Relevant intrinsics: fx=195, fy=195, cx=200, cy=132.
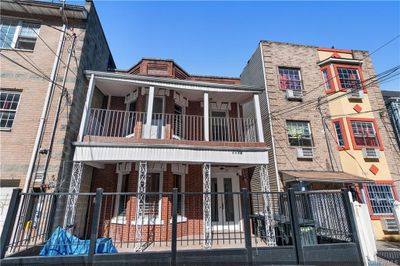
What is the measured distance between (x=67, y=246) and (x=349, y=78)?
52.7ft

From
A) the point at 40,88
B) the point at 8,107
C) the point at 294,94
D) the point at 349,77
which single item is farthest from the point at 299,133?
the point at 8,107

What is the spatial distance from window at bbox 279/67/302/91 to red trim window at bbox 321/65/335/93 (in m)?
1.61

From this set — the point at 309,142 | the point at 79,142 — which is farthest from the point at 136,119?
the point at 309,142

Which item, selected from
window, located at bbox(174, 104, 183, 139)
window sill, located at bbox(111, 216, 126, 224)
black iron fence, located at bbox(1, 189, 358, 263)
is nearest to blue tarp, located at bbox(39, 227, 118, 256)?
black iron fence, located at bbox(1, 189, 358, 263)

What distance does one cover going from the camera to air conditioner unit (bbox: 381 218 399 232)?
9445mm

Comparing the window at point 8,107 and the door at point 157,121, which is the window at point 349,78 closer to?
the door at point 157,121

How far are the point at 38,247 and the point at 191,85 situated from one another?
751 cm

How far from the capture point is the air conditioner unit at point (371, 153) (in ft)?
35.0

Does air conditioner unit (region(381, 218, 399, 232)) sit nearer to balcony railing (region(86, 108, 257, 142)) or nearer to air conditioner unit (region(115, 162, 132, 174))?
balcony railing (region(86, 108, 257, 142))

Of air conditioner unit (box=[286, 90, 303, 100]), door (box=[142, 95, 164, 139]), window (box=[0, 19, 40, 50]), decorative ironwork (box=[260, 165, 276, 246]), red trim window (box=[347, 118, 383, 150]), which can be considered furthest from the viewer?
air conditioner unit (box=[286, 90, 303, 100])

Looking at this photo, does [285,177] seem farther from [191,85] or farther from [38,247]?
[38,247]

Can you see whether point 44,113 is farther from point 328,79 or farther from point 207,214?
point 328,79

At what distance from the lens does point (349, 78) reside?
40.4 feet

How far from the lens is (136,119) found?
903cm
